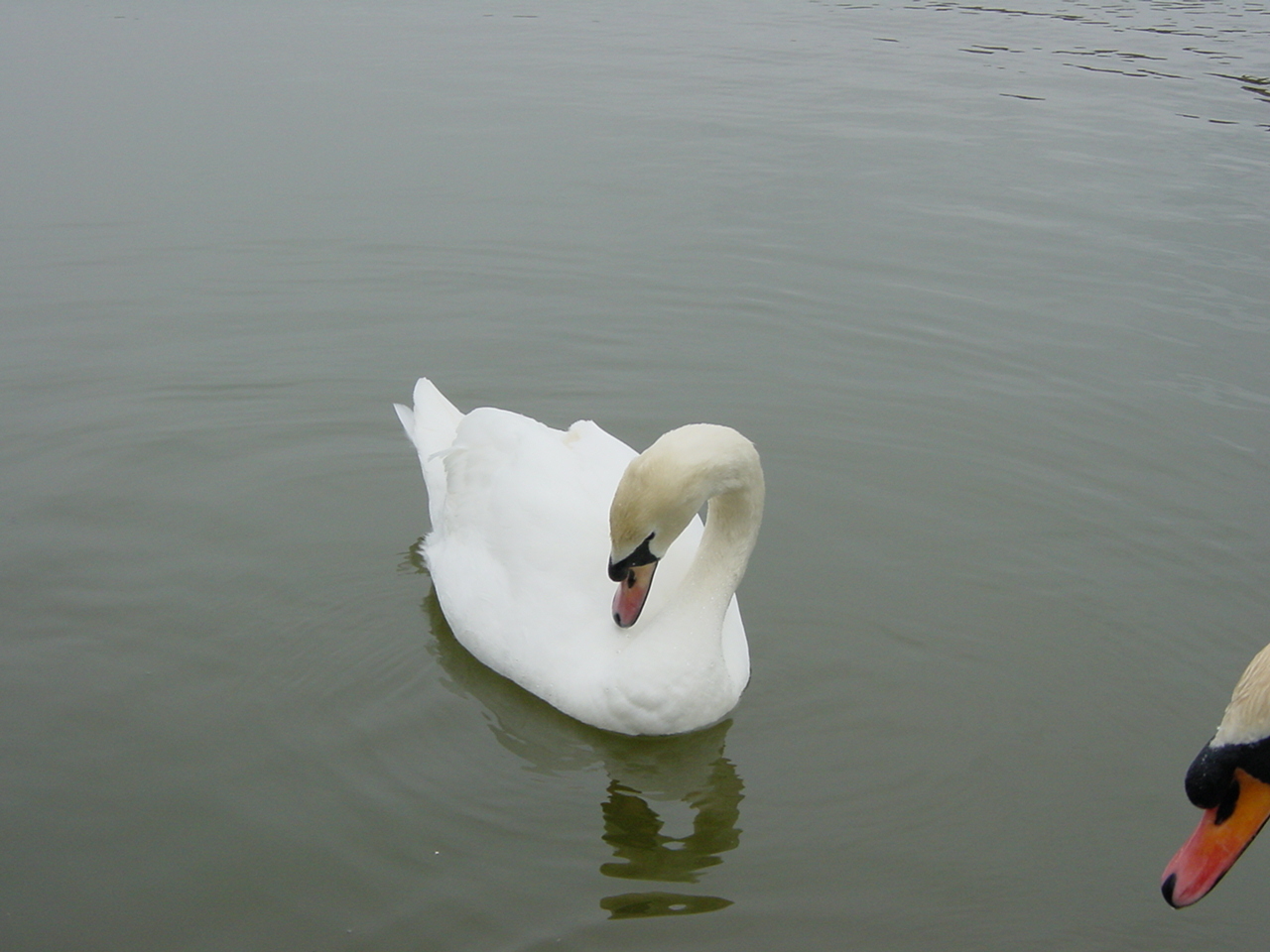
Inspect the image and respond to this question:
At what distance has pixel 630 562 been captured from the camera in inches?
205

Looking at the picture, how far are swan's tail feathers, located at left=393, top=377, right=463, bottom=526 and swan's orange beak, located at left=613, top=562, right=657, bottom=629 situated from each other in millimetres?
1650

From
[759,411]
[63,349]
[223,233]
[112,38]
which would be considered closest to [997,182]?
[759,411]

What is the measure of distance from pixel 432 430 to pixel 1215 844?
4687mm

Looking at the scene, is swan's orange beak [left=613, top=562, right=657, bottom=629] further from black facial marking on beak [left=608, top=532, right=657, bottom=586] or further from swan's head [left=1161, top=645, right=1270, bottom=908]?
swan's head [left=1161, top=645, right=1270, bottom=908]

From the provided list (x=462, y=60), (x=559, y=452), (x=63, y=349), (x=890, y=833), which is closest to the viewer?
(x=890, y=833)

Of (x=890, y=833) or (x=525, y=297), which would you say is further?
(x=525, y=297)

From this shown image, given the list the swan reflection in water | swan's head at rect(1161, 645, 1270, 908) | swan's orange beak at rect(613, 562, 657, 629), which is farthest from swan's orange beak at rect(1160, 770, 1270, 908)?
swan's orange beak at rect(613, 562, 657, 629)

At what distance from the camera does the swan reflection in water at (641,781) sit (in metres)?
4.72

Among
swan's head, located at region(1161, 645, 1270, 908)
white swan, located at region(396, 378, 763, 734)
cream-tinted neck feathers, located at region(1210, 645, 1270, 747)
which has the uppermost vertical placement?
cream-tinted neck feathers, located at region(1210, 645, 1270, 747)

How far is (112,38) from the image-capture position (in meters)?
17.6

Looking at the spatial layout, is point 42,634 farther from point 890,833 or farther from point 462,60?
point 462,60

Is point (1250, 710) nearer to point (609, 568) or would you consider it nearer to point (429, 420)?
point (609, 568)

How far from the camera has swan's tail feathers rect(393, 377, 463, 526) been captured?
6.80 m

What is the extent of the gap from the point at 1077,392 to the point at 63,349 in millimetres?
6497
